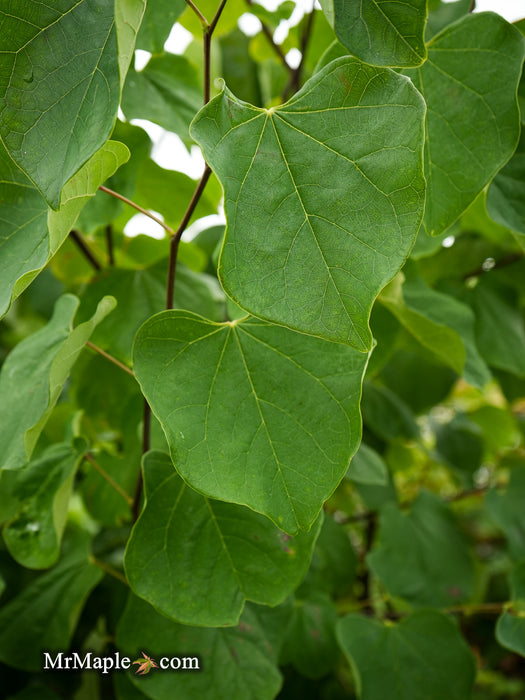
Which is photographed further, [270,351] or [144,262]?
[144,262]

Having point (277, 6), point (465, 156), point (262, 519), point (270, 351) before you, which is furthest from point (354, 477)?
point (277, 6)

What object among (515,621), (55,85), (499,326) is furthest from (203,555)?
(499,326)

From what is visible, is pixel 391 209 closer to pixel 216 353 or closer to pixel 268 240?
pixel 268 240

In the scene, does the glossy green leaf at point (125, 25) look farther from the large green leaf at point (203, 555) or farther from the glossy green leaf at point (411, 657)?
Result: the glossy green leaf at point (411, 657)

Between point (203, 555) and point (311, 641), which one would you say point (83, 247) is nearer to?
point (203, 555)

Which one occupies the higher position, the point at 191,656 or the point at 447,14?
the point at 447,14

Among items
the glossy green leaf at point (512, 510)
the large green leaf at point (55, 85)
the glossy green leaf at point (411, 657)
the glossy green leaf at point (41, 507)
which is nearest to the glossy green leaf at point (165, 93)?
the large green leaf at point (55, 85)
